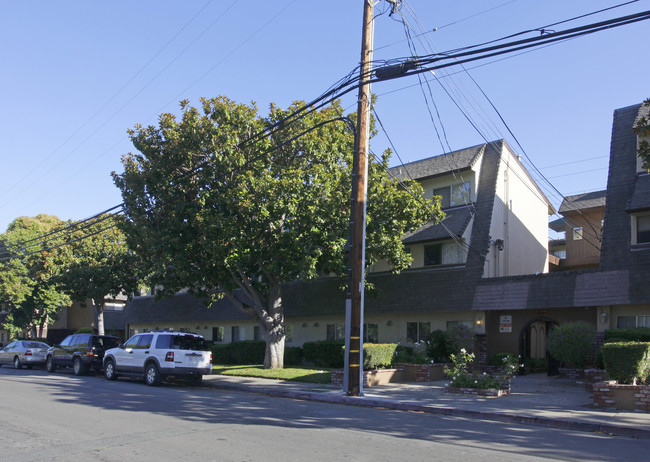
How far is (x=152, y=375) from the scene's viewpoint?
1922 cm

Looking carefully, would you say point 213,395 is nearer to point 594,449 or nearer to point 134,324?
point 594,449

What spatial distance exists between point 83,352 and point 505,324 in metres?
17.6

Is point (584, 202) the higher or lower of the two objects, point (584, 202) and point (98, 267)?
the higher

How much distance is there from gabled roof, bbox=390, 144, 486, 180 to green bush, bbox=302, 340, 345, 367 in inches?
333

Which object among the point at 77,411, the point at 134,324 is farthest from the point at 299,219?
the point at 134,324

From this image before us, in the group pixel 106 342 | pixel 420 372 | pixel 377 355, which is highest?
pixel 377 355

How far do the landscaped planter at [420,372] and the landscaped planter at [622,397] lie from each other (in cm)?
721

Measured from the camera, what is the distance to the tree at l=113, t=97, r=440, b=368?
20094mm

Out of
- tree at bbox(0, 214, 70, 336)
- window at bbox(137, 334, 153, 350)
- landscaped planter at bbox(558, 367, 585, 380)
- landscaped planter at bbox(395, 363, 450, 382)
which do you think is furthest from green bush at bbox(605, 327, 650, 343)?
tree at bbox(0, 214, 70, 336)

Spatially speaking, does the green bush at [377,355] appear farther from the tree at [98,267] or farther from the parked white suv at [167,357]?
the tree at [98,267]

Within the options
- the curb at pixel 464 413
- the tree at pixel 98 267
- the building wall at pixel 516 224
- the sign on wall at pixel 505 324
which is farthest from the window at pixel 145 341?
the tree at pixel 98 267

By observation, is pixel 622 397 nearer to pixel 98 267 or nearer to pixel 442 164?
pixel 442 164

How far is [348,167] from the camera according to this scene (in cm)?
2238

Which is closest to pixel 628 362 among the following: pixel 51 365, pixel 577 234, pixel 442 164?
pixel 442 164
